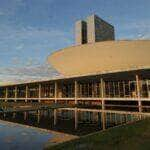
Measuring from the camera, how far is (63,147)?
27.6ft

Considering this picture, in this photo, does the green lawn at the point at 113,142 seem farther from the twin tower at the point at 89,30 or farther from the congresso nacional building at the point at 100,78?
the twin tower at the point at 89,30

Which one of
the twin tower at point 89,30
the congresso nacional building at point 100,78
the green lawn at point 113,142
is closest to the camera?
the green lawn at point 113,142

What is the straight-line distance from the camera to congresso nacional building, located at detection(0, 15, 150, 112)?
123ft

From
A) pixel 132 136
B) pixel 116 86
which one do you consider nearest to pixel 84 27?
pixel 116 86

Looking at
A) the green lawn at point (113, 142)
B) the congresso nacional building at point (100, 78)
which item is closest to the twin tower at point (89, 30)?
the congresso nacional building at point (100, 78)

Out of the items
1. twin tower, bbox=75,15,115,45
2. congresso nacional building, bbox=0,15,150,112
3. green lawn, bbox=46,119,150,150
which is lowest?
green lawn, bbox=46,119,150,150

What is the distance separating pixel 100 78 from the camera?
1622 inches

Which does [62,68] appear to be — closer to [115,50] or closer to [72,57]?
[72,57]

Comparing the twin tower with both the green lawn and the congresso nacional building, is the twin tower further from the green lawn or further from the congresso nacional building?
the green lawn

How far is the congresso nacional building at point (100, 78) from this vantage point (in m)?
37.3

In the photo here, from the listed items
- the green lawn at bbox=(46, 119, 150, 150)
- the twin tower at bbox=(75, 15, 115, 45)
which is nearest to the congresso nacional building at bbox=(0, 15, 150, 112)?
the green lawn at bbox=(46, 119, 150, 150)

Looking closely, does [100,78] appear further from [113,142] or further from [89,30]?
[89,30]

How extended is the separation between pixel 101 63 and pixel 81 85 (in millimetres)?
6616

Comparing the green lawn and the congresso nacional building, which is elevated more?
the congresso nacional building
